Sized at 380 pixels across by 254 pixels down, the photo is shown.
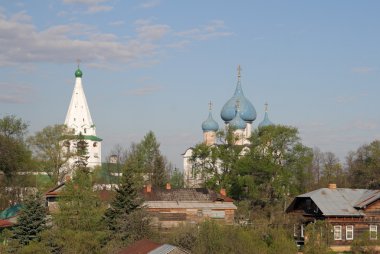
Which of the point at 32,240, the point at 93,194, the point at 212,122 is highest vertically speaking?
the point at 212,122

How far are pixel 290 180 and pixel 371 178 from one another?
43.1 feet

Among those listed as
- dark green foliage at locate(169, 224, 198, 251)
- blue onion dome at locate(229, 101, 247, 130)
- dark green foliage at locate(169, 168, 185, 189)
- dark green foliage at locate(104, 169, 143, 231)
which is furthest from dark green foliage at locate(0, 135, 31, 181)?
blue onion dome at locate(229, 101, 247, 130)

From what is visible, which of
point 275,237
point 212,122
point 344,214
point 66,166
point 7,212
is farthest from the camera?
point 212,122

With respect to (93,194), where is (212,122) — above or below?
above

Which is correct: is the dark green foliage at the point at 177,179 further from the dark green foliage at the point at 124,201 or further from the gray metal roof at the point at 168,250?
the gray metal roof at the point at 168,250

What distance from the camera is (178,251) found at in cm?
2303

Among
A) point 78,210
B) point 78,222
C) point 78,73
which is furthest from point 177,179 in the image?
point 78,222

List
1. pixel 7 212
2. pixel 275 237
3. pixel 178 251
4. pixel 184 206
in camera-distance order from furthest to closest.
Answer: pixel 7 212, pixel 184 206, pixel 275 237, pixel 178 251

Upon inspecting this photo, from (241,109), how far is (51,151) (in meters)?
29.1

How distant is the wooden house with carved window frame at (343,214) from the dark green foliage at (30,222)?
656 inches

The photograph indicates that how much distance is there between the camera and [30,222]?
33.5 metres

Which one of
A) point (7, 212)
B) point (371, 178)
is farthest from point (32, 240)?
point (371, 178)

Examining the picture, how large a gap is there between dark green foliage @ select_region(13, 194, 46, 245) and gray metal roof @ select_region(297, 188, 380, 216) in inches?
670

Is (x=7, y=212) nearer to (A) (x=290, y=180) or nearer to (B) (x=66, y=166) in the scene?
(B) (x=66, y=166)
